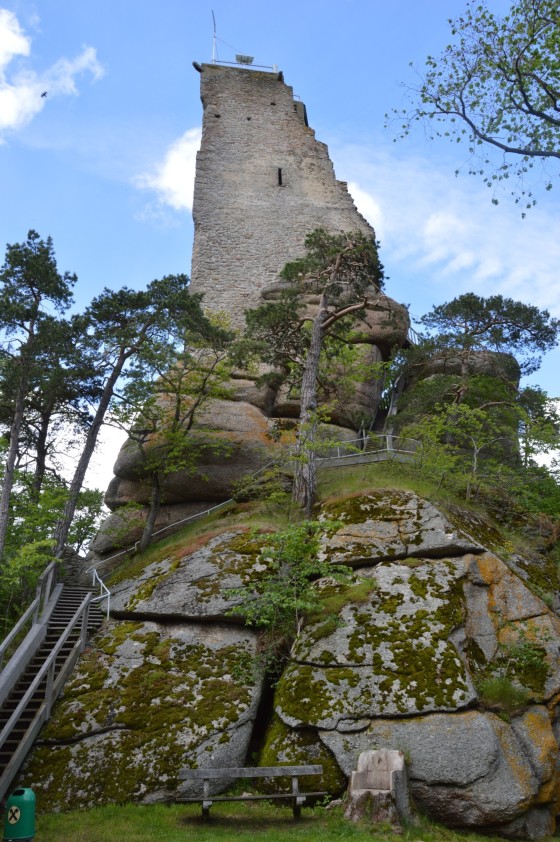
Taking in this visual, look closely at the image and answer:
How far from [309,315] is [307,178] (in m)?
8.40

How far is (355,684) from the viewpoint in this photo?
954 cm

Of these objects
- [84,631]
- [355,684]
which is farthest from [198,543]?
[355,684]

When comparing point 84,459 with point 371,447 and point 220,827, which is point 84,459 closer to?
point 371,447

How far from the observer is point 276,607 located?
1091cm

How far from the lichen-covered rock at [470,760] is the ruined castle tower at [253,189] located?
16.9 meters

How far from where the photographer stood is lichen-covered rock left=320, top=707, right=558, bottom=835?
816 centimetres

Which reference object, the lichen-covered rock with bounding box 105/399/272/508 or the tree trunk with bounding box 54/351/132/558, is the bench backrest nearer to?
the tree trunk with bounding box 54/351/132/558

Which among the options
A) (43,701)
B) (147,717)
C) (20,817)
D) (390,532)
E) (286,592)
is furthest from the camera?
(390,532)

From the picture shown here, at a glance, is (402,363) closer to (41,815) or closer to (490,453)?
(490,453)

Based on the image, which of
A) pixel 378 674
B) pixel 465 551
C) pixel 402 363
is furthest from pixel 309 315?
pixel 378 674

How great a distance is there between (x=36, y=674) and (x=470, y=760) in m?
6.71

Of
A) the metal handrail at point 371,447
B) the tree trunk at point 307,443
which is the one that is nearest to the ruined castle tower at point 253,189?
the metal handrail at point 371,447

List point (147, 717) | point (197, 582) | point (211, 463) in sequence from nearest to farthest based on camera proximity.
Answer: point (147, 717)
point (197, 582)
point (211, 463)

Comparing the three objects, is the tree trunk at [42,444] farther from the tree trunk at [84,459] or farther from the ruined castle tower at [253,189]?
the ruined castle tower at [253,189]
